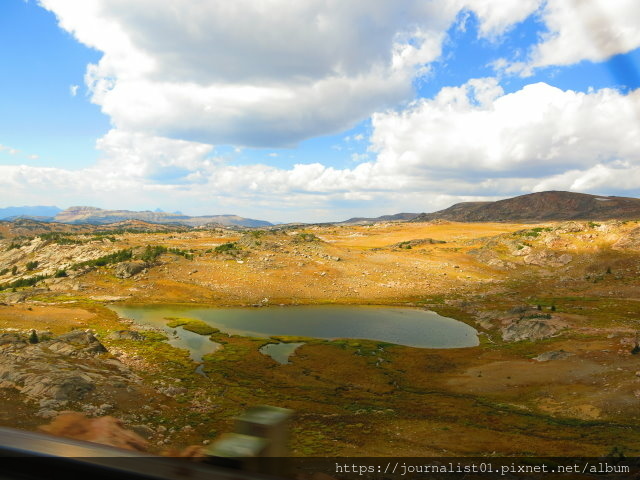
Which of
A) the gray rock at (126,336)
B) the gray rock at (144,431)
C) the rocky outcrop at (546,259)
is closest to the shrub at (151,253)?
the gray rock at (126,336)

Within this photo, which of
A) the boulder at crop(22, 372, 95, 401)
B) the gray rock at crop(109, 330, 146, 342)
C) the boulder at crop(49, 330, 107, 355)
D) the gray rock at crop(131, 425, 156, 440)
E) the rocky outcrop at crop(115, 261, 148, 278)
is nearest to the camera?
the gray rock at crop(131, 425, 156, 440)

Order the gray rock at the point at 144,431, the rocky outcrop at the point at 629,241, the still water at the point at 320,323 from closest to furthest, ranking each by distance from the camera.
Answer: the gray rock at the point at 144,431 < the still water at the point at 320,323 < the rocky outcrop at the point at 629,241

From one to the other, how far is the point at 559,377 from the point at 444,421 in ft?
54.4

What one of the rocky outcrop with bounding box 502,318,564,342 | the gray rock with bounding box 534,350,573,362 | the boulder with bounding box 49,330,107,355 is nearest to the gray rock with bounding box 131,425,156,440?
the boulder with bounding box 49,330,107,355

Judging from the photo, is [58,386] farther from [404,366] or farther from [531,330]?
[531,330]

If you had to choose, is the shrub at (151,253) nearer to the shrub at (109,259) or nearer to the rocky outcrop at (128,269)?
the shrub at (109,259)

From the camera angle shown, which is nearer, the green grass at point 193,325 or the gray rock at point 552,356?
the gray rock at point 552,356

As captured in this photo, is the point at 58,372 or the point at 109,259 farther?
the point at 109,259

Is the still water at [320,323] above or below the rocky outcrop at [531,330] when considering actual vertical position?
below

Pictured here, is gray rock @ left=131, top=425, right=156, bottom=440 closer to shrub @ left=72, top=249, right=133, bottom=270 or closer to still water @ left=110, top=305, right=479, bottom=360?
still water @ left=110, top=305, right=479, bottom=360

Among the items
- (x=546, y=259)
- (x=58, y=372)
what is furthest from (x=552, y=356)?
(x=546, y=259)

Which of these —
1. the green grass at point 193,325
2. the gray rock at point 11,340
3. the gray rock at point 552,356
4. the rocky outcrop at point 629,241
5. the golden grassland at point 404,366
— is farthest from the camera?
the rocky outcrop at point 629,241

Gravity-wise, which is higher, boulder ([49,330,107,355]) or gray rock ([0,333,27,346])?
gray rock ([0,333,27,346])

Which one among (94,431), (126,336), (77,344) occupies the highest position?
(94,431)
